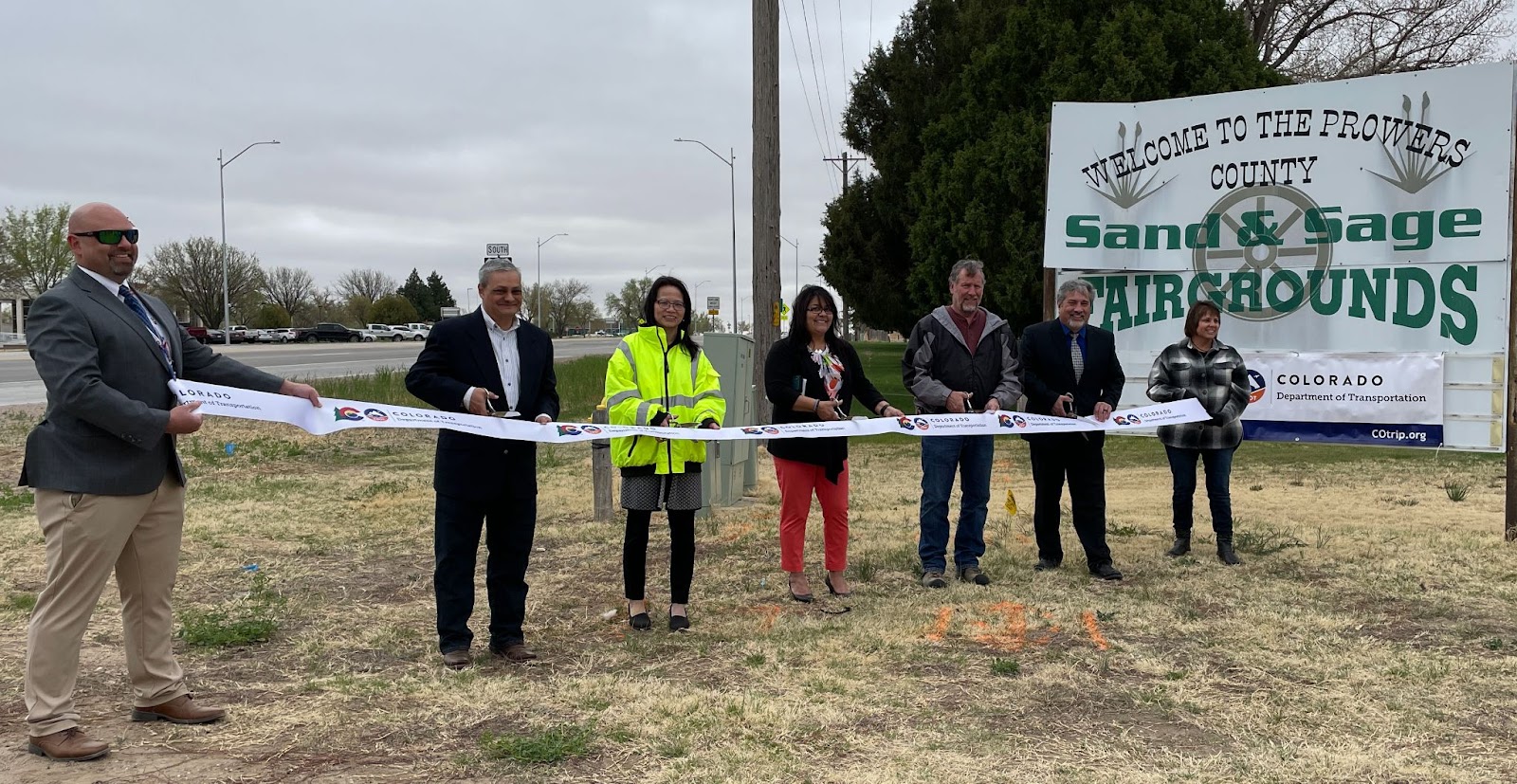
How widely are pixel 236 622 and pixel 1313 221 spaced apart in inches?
307

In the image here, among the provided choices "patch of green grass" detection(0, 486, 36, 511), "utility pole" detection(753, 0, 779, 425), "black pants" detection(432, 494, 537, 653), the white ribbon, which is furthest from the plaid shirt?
"patch of green grass" detection(0, 486, 36, 511)

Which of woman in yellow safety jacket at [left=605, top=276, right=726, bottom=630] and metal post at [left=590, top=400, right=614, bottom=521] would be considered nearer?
woman in yellow safety jacket at [left=605, top=276, right=726, bottom=630]

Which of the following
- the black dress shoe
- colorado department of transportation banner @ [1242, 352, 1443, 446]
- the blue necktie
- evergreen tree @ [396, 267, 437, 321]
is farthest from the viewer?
evergreen tree @ [396, 267, 437, 321]

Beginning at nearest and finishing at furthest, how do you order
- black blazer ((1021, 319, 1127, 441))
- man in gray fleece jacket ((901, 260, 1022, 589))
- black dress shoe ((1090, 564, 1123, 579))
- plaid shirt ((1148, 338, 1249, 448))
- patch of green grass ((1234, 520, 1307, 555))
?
man in gray fleece jacket ((901, 260, 1022, 589))
black dress shoe ((1090, 564, 1123, 579))
black blazer ((1021, 319, 1127, 441))
plaid shirt ((1148, 338, 1249, 448))
patch of green grass ((1234, 520, 1307, 555))

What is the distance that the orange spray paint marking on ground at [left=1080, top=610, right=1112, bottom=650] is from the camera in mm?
5211

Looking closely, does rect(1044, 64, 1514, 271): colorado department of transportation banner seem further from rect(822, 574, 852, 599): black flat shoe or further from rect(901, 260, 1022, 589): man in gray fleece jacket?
rect(822, 574, 852, 599): black flat shoe

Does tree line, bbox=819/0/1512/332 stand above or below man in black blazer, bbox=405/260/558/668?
above

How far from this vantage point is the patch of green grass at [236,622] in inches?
212

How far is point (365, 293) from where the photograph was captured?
353 ft

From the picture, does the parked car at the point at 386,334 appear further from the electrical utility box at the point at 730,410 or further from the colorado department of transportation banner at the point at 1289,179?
the colorado department of transportation banner at the point at 1289,179

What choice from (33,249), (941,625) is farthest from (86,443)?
(33,249)

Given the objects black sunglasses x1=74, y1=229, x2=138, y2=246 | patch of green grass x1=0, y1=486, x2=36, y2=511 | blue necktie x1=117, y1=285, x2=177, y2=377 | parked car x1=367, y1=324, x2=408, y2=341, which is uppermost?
parked car x1=367, y1=324, x2=408, y2=341

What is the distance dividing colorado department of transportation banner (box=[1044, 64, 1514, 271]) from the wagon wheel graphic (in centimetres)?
1

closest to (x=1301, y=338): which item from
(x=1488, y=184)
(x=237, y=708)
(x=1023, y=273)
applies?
(x=1488, y=184)
